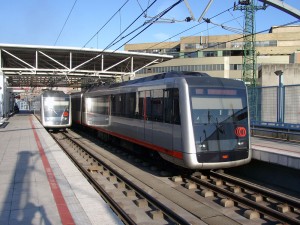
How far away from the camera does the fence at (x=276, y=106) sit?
13.5 meters

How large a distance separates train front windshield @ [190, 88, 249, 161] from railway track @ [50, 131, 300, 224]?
0.95 meters

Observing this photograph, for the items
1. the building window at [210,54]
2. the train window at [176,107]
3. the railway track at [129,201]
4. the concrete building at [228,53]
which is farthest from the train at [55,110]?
the building window at [210,54]

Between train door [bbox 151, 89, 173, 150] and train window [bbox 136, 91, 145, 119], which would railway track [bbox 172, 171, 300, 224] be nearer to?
train door [bbox 151, 89, 173, 150]

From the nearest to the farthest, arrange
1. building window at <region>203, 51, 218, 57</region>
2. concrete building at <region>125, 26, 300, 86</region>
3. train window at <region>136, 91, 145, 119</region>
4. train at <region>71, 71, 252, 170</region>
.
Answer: train at <region>71, 71, 252, 170</region> → train window at <region>136, 91, 145, 119</region> → concrete building at <region>125, 26, 300, 86</region> → building window at <region>203, 51, 218, 57</region>

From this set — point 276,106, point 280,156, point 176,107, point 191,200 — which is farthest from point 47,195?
point 276,106

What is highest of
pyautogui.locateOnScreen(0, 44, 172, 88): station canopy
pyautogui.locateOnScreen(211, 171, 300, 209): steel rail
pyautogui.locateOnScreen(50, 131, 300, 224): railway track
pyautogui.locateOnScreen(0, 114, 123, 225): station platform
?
pyautogui.locateOnScreen(0, 44, 172, 88): station canopy

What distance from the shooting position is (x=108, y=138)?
18.1 metres

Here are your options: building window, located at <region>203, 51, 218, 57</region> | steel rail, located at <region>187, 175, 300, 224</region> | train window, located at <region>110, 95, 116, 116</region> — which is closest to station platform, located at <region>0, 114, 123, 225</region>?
steel rail, located at <region>187, 175, 300, 224</region>

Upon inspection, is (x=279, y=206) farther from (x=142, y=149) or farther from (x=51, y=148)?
(x=51, y=148)

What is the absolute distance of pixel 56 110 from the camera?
1003 inches

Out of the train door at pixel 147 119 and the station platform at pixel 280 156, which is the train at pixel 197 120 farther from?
the station platform at pixel 280 156

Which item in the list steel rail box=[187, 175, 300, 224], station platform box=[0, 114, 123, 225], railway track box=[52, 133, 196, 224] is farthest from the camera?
railway track box=[52, 133, 196, 224]

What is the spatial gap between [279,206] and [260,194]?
0.98 meters

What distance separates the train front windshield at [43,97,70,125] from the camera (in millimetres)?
25312
